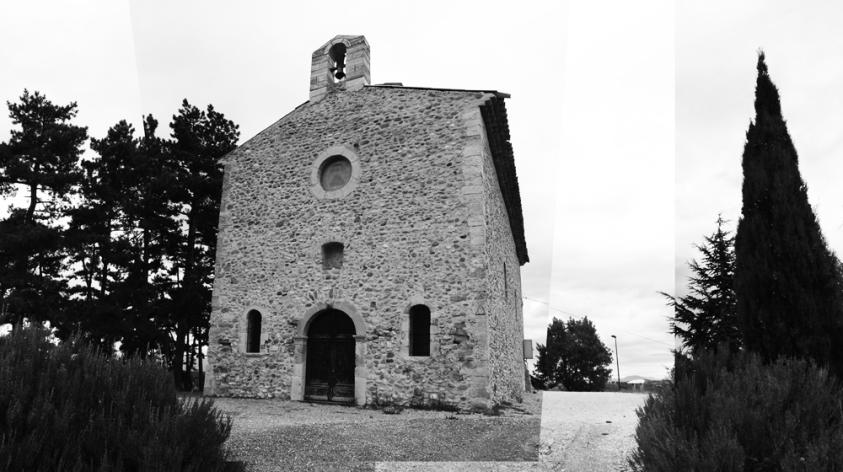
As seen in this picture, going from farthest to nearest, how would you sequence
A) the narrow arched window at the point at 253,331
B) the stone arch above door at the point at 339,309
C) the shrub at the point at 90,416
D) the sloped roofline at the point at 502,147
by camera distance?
the narrow arched window at the point at 253,331 → the sloped roofline at the point at 502,147 → the stone arch above door at the point at 339,309 → the shrub at the point at 90,416

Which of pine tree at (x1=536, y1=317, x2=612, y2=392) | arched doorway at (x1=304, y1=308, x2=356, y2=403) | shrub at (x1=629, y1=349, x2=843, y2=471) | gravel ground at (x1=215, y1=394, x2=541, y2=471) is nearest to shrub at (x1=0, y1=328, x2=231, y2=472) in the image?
gravel ground at (x1=215, y1=394, x2=541, y2=471)

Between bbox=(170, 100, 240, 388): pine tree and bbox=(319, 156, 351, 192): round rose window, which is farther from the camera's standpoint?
bbox=(170, 100, 240, 388): pine tree

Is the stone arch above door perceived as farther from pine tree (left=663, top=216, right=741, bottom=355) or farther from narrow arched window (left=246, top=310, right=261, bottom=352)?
pine tree (left=663, top=216, right=741, bottom=355)

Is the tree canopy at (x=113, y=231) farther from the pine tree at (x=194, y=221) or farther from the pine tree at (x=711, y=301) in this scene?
the pine tree at (x=711, y=301)

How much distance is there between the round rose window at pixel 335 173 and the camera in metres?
13.1

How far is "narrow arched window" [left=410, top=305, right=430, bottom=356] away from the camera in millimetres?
11156

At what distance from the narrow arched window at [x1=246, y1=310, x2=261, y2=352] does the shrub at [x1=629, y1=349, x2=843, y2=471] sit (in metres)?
10.9

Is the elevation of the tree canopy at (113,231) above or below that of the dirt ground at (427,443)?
above

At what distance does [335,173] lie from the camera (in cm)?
1326

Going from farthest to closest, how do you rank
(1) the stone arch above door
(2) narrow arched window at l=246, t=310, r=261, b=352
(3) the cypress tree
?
(2) narrow arched window at l=246, t=310, r=261, b=352
(1) the stone arch above door
(3) the cypress tree

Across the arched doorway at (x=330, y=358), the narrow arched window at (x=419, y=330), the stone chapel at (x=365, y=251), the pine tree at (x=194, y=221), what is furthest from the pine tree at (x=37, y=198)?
the narrow arched window at (x=419, y=330)

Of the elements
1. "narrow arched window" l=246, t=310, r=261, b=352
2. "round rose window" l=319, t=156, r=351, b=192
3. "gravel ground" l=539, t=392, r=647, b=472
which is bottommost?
"gravel ground" l=539, t=392, r=647, b=472

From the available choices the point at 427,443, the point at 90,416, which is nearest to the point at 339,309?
the point at 427,443

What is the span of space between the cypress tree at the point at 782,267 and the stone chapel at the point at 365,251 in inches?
218
